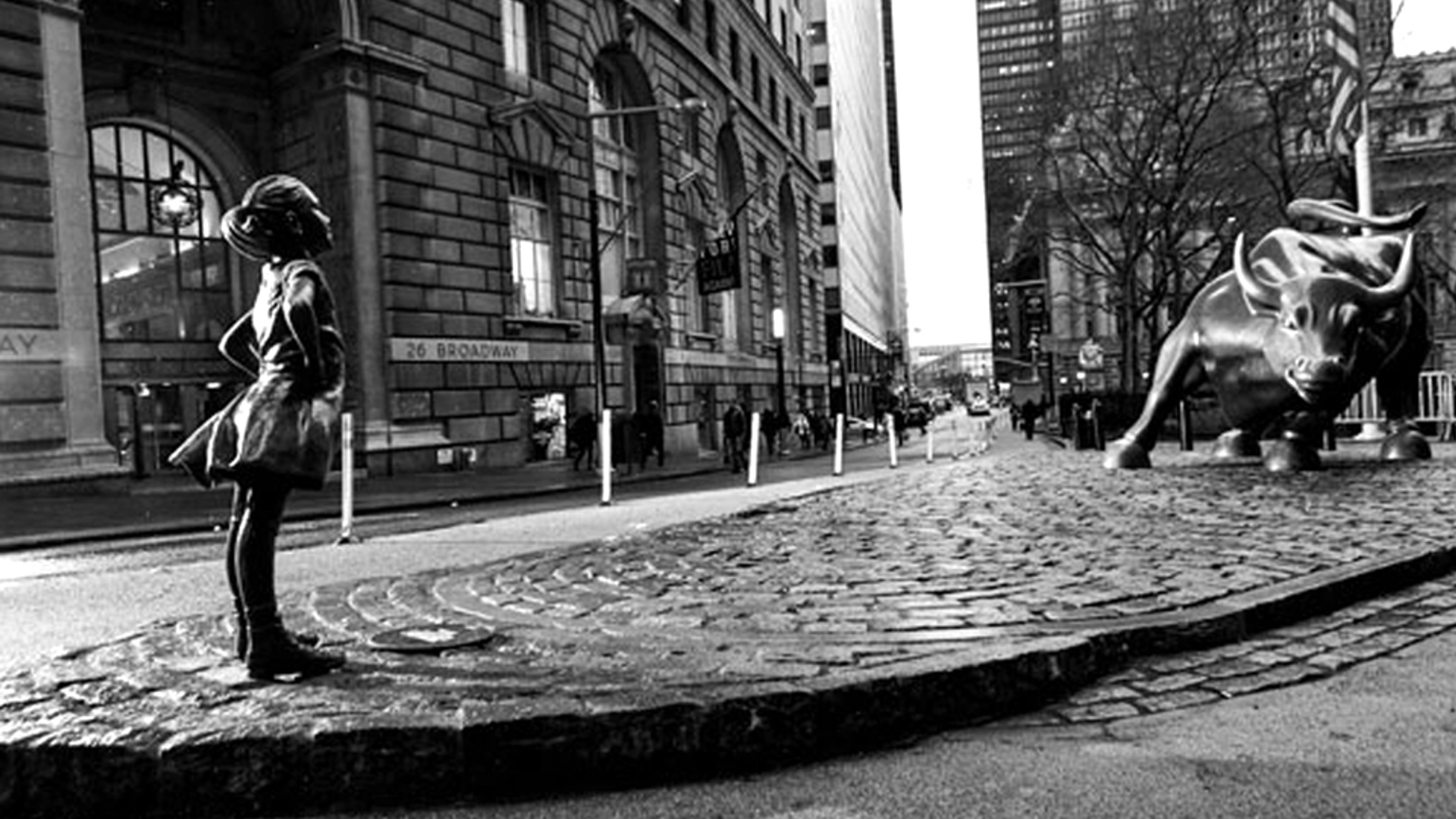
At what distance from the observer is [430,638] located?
167 inches

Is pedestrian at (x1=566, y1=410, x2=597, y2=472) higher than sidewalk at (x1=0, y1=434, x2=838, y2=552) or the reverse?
higher

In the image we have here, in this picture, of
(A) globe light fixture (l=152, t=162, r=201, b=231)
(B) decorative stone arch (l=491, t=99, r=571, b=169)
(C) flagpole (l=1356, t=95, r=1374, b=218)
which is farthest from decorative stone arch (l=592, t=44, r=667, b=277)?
(C) flagpole (l=1356, t=95, r=1374, b=218)

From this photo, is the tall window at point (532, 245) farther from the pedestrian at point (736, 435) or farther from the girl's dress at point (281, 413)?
the girl's dress at point (281, 413)

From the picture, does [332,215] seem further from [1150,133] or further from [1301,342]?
[1150,133]

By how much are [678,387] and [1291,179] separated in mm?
19159

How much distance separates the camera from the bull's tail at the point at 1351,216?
1120 centimetres

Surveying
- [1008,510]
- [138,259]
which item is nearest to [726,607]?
[1008,510]

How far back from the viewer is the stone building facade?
1694cm

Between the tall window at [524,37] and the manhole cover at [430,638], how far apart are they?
977 inches

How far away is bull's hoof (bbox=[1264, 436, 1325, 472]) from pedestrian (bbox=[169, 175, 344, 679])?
10229 millimetres

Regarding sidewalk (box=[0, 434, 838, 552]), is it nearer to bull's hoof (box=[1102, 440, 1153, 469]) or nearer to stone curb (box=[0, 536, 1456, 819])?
bull's hoof (box=[1102, 440, 1153, 469])

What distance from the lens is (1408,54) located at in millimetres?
31062

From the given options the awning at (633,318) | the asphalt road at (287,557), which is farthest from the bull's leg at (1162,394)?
the awning at (633,318)

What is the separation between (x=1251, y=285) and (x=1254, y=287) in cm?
4
